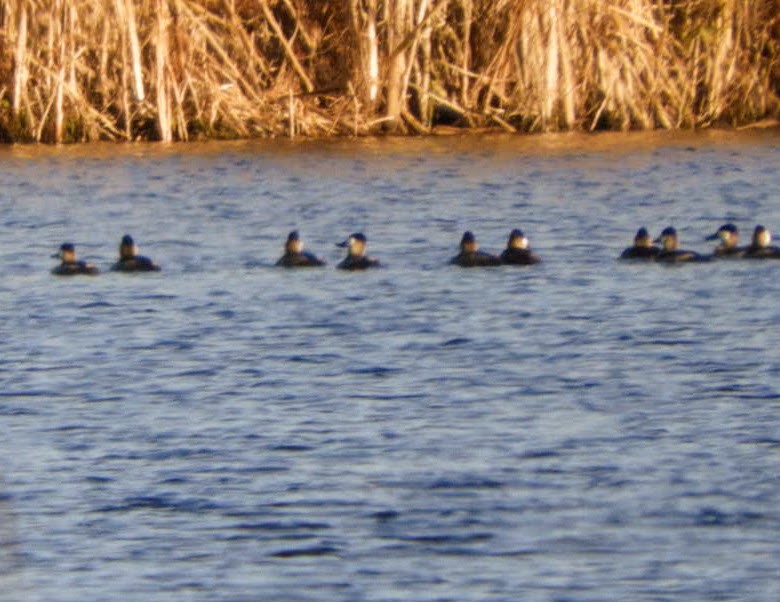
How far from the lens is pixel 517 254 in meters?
19.7

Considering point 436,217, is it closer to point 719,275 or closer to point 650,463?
point 719,275

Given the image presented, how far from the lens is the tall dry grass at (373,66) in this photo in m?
35.1

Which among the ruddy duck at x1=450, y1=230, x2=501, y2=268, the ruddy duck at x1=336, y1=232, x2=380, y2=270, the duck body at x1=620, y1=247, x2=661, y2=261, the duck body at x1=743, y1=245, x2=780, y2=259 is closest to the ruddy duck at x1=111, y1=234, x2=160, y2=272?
the ruddy duck at x1=336, y1=232, x2=380, y2=270

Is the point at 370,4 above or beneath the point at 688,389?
above

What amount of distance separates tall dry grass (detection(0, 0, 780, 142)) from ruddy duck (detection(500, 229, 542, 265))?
1561cm

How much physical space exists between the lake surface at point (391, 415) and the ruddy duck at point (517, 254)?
0.09 metres

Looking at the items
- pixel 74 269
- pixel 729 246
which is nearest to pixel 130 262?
pixel 74 269

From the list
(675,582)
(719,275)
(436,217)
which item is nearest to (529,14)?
(436,217)

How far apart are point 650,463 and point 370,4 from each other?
26.0 metres

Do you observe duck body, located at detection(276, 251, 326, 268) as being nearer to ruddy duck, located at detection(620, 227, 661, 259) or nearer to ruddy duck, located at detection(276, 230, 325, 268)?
ruddy duck, located at detection(276, 230, 325, 268)

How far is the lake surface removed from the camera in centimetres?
955

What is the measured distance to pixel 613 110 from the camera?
37.0 meters

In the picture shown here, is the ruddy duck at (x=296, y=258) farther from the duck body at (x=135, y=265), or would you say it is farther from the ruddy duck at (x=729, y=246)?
the ruddy duck at (x=729, y=246)

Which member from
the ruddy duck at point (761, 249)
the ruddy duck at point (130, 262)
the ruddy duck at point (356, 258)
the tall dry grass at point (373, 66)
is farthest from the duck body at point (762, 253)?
the tall dry grass at point (373, 66)
